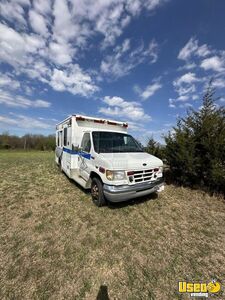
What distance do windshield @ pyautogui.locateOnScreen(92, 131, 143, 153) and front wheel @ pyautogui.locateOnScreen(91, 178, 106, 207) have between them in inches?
39.7

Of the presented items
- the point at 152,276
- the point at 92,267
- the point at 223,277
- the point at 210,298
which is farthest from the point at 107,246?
the point at 223,277

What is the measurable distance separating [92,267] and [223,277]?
2.25 metres

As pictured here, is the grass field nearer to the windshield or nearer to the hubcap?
the hubcap

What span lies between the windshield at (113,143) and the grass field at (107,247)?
1833 mm

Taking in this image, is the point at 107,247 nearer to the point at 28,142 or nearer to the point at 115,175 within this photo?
the point at 115,175

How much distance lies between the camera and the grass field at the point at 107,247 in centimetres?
230

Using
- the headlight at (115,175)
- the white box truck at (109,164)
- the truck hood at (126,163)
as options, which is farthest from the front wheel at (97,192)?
the truck hood at (126,163)

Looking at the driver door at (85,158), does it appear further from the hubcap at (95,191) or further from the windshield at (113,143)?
the hubcap at (95,191)

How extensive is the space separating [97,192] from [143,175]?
156 cm

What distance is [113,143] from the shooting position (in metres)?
5.28

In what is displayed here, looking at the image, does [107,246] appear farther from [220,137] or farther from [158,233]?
[220,137]

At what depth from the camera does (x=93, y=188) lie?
488 cm

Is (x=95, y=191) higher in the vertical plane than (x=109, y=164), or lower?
lower

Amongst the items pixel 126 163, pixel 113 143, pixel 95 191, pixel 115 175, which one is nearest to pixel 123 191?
pixel 115 175
